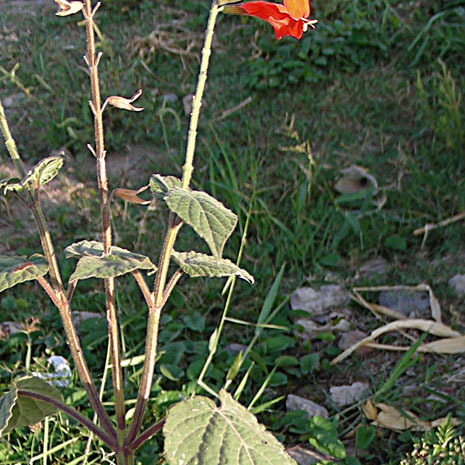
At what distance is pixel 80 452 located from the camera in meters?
1.84

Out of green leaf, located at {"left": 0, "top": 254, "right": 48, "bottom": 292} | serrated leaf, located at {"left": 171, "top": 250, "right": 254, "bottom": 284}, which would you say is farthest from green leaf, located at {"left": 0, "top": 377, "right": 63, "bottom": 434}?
serrated leaf, located at {"left": 171, "top": 250, "right": 254, "bottom": 284}

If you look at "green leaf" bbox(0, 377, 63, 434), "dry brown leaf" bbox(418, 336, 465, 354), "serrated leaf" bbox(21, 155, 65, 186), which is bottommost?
"dry brown leaf" bbox(418, 336, 465, 354)

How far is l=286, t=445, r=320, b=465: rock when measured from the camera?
6.18 feet

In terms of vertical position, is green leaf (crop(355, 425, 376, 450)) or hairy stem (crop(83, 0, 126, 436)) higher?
hairy stem (crop(83, 0, 126, 436))

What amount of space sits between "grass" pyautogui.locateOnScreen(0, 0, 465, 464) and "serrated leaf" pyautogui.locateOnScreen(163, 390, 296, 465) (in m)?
0.61

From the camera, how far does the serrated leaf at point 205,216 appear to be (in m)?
1.16

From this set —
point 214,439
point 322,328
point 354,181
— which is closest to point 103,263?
point 214,439

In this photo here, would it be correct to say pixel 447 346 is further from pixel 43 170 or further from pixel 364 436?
pixel 43 170

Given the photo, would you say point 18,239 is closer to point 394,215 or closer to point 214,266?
point 394,215

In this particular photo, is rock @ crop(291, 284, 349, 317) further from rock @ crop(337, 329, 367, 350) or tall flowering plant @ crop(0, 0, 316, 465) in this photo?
tall flowering plant @ crop(0, 0, 316, 465)

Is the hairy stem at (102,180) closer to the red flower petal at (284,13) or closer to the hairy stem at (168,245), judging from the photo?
the hairy stem at (168,245)

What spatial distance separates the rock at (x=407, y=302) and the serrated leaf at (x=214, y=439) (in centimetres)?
118

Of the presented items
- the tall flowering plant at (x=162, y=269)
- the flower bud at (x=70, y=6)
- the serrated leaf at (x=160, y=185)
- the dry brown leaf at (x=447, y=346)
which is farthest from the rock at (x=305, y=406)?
the flower bud at (x=70, y=6)

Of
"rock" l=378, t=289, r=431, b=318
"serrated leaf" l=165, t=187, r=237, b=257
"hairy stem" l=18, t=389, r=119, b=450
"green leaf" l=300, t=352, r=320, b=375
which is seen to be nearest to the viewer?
"serrated leaf" l=165, t=187, r=237, b=257
